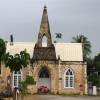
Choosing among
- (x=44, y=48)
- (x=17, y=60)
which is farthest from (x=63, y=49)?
(x=17, y=60)

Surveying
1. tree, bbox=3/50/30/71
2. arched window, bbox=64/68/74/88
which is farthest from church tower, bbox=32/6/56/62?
tree, bbox=3/50/30/71

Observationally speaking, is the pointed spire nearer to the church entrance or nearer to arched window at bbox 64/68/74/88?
the church entrance

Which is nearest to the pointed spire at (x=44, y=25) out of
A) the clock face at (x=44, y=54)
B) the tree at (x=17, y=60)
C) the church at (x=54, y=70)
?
the church at (x=54, y=70)

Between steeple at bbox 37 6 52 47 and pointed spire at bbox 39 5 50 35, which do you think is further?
pointed spire at bbox 39 5 50 35

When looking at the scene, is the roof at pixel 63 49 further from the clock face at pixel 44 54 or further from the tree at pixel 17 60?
the tree at pixel 17 60

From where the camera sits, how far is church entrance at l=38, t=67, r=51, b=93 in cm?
6616

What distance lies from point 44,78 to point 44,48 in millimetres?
4030

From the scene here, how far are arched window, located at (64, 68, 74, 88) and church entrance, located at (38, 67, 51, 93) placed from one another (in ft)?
7.42

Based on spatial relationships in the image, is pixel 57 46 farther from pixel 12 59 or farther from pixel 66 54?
pixel 12 59

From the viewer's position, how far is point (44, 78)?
6775 centimetres

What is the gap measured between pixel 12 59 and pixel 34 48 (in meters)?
19.6

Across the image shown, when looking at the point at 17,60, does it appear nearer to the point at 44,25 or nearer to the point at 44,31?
the point at 44,31

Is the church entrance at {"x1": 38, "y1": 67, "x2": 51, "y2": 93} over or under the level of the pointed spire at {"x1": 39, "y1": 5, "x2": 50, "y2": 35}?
under

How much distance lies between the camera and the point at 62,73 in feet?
218
